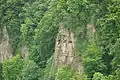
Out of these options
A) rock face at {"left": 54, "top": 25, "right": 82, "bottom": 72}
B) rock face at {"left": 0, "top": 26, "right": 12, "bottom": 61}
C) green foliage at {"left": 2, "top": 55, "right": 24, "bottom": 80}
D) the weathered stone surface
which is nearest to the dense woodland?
green foliage at {"left": 2, "top": 55, "right": 24, "bottom": 80}

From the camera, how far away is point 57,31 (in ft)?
171

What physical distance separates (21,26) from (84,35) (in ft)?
51.8

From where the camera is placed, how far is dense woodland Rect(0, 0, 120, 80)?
142 ft

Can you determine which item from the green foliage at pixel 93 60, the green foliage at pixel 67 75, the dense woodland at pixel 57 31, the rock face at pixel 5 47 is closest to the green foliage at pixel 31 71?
the dense woodland at pixel 57 31

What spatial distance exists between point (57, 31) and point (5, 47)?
13.4 m

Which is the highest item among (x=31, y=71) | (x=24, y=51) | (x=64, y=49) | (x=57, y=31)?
(x=57, y=31)

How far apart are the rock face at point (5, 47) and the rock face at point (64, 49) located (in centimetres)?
Result: 1467

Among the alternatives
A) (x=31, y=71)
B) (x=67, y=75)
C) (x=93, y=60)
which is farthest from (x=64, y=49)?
(x=31, y=71)

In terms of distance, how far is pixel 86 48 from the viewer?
1805 inches

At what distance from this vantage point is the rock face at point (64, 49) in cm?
4794

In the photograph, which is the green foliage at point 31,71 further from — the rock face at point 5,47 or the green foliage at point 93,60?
the green foliage at point 93,60

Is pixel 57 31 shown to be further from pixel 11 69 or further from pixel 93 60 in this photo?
pixel 93 60

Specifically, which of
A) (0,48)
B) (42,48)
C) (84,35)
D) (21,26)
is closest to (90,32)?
(84,35)

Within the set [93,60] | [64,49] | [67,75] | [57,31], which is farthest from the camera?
[57,31]
